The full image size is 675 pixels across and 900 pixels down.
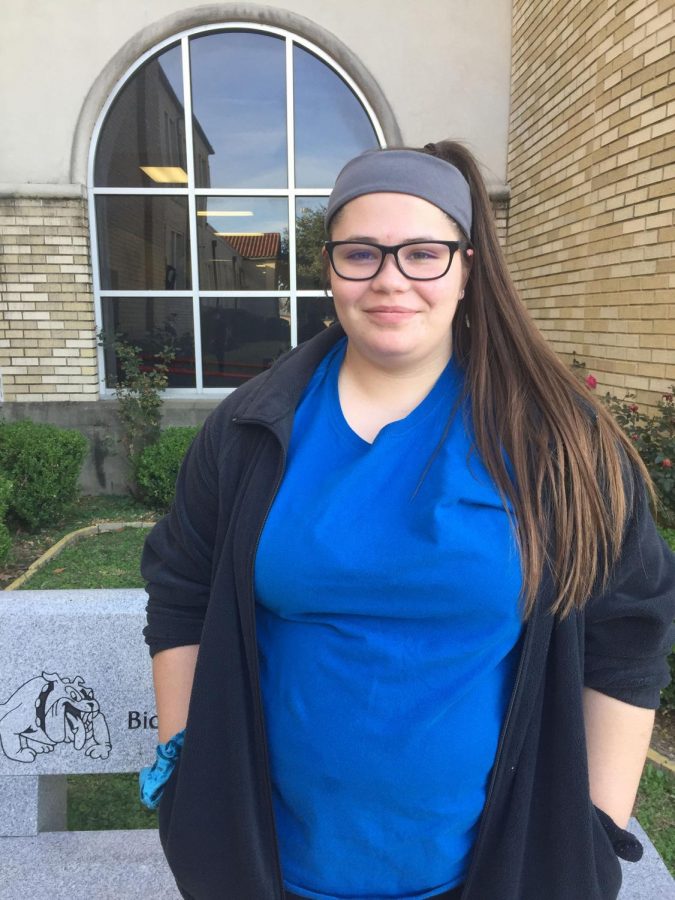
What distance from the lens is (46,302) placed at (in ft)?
23.0

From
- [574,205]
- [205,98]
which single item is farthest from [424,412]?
[205,98]

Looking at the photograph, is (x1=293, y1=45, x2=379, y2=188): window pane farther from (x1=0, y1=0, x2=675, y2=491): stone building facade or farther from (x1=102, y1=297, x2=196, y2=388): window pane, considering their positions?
(x1=102, y1=297, x2=196, y2=388): window pane

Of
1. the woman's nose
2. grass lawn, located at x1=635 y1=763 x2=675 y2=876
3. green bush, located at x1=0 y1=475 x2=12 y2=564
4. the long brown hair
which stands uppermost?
the woman's nose

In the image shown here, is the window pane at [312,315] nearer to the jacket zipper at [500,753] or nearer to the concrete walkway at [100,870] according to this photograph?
the concrete walkway at [100,870]

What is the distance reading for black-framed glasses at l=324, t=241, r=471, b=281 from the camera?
1141mm

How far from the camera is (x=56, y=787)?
2340 millimetres

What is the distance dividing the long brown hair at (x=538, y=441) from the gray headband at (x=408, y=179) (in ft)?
0.24

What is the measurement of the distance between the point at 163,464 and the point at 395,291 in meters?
5.63

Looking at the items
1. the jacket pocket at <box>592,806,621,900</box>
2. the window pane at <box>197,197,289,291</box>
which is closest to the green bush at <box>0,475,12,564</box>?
the window pane at <box>197,197,289,291</box>

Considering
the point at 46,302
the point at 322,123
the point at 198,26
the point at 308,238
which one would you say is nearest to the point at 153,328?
the point at 46,302

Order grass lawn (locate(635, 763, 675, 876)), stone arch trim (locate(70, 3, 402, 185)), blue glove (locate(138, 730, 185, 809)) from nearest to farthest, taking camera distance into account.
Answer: blue glove (locate(138, 730, 185, 809)), grass lawn (locate(635, 763, 675, 876)), stone arch trim (locate(70, 3, 402, 185))

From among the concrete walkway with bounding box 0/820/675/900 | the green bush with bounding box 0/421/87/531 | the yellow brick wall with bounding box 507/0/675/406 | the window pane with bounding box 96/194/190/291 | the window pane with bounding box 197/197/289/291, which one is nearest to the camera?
the concrete walkway with bounding box 0/820/675/900

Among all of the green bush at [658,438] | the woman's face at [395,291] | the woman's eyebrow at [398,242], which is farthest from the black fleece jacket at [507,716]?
the green bush at [658,438]

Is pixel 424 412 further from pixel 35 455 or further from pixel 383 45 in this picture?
pixel 383 45
